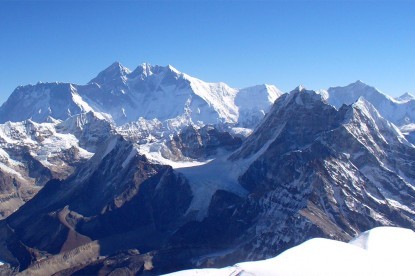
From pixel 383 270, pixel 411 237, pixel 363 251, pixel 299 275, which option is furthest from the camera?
pixel 411 237

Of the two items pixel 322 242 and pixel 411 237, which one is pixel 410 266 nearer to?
pixel 322 242

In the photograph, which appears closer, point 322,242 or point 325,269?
point 325,269

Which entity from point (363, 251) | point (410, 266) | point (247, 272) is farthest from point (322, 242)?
point (247, 272)

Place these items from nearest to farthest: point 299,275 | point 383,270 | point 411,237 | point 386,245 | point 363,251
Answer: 1. point 299,275
2. point 383,270
3. point 363,251
4. point 386,245
5. point 411,237

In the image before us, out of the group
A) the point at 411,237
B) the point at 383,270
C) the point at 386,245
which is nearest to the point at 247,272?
the point at 383,270

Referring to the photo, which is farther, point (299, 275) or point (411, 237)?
point (411, 237)

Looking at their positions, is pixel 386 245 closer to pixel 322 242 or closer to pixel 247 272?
pixel 322 242
